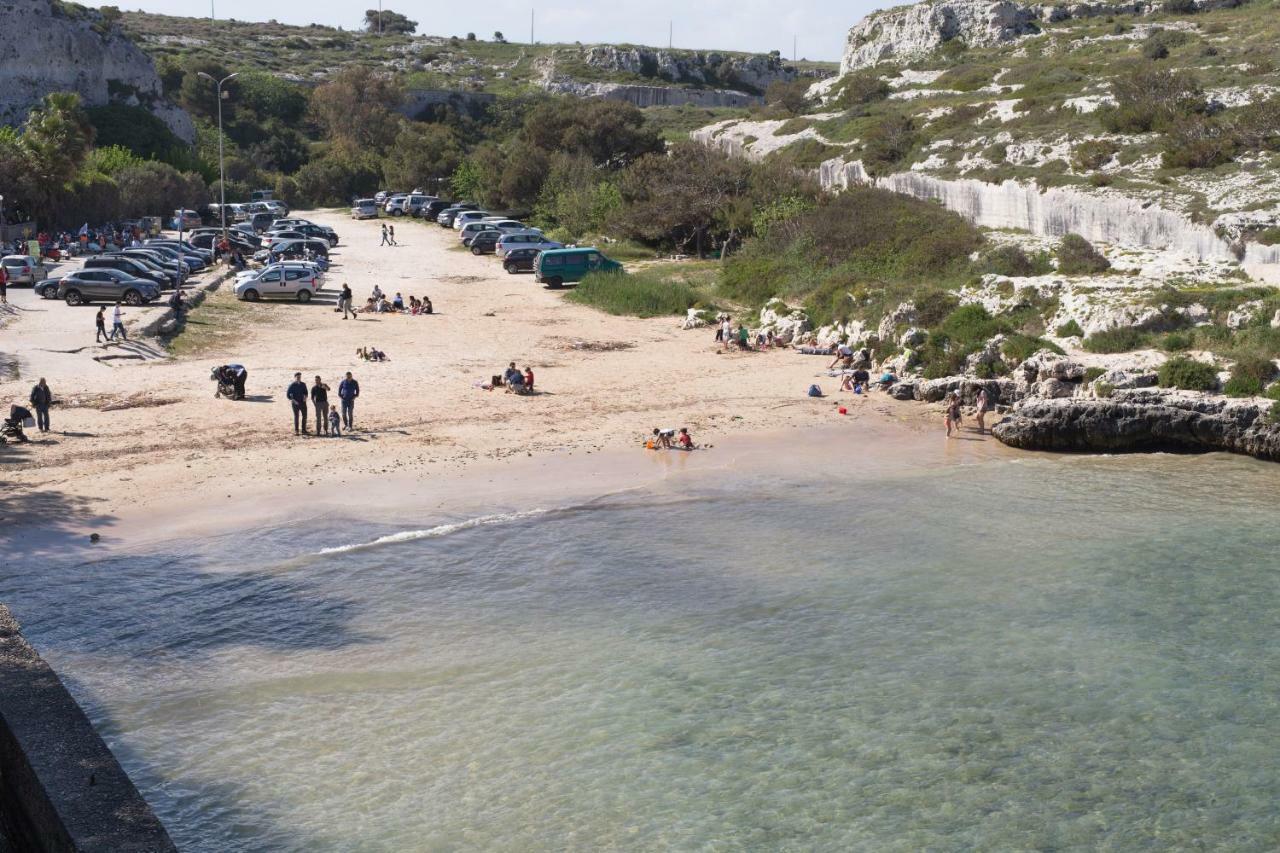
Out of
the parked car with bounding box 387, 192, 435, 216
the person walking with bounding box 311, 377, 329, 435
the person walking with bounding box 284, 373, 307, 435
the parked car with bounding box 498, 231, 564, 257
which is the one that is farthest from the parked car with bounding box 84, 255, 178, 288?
the parked car with bounding box 387, 192, 435, 216

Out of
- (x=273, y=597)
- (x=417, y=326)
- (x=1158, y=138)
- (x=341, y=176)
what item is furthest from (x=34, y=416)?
(x=341, y=176)

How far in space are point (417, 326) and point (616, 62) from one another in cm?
11441

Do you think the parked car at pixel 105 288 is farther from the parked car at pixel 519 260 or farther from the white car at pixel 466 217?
the white car at pixel 466 217

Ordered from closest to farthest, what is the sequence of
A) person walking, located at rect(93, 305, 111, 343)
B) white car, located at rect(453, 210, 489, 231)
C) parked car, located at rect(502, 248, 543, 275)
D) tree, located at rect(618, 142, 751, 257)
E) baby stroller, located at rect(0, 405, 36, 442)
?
baby stroller, located at rect(0, 405, 36, 442) → person walking, located at rect(93, 305, 111, 343) → parked car, located at rect(502, 248, 543, 275) → tree, located at rect(618, 142, 751, 257) → white car, located at rect(453, 210, 489, 231)

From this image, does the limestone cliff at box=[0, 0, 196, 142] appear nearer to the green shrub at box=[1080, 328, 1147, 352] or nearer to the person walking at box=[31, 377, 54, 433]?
the person walking at box=[31, 377, 54, 433]

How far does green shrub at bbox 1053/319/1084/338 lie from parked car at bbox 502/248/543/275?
28.0 meters

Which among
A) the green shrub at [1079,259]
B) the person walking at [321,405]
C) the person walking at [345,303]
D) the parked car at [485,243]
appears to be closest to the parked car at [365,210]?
the parked car at [485,243]

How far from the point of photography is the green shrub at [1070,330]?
31.6m

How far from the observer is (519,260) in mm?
55344

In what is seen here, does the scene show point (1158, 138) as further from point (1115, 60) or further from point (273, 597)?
point (273, 597)

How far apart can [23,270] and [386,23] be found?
150 meters

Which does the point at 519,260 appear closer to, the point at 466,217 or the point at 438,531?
the point at 466,217

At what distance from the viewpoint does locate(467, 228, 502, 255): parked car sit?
203 feet

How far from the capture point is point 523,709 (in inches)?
619
